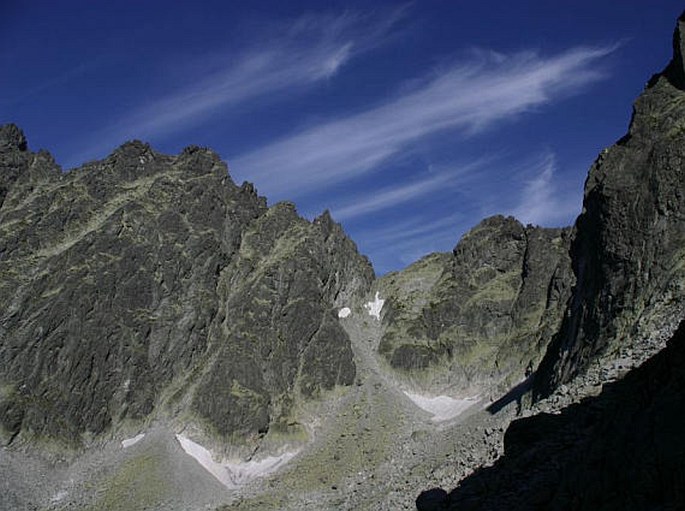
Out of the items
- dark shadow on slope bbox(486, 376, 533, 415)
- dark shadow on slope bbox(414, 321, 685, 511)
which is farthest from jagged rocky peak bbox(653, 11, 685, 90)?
dark shadow on slope bbox(414, 321, 685, 511)

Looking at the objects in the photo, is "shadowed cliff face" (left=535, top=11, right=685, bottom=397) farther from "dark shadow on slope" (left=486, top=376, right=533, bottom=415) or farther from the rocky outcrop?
the rocky outcrop

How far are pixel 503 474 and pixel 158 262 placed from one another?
422ft

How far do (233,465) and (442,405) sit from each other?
46.0 m

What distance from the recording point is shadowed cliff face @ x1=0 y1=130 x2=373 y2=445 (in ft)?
410

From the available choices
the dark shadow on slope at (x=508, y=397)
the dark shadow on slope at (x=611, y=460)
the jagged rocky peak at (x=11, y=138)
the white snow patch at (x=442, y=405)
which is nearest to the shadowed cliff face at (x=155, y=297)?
the jagged rocky peak at (x=11, y=138)

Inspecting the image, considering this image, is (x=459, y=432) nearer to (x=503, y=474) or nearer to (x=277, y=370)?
(x=277, y=370)

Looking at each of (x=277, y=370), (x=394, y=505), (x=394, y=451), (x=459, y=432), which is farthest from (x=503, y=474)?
(x=277, y=370)

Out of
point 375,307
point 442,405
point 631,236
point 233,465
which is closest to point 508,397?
point 442,405

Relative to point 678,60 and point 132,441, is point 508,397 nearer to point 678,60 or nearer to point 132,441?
point 678,60

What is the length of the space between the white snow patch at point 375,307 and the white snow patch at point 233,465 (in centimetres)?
6240

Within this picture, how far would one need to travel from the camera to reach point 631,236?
64.4 meters

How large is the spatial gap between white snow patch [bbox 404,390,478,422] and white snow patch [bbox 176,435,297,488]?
101 ft

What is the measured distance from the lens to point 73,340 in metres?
130

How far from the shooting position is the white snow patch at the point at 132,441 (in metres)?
118
